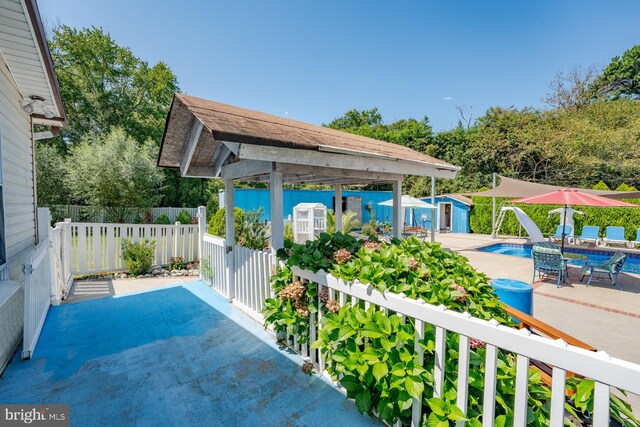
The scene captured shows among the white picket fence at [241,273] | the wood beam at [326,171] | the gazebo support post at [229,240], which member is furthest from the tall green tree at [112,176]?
the wood beam at [326,171]

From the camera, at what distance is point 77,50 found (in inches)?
762

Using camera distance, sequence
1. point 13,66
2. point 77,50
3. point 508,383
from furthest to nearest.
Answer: point 77,50 < point 13,66 < point 508,383

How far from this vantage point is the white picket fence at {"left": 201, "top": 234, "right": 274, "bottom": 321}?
368 cm

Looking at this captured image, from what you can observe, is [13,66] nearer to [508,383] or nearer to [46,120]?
[46,120]

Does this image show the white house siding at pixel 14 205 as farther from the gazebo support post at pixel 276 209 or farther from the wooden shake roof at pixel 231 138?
the gazebo support post at pixel 276 209

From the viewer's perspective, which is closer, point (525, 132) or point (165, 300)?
point (165, 300)

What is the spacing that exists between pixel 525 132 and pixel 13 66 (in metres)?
25.8

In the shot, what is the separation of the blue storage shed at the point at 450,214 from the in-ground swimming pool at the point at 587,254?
16.5ft

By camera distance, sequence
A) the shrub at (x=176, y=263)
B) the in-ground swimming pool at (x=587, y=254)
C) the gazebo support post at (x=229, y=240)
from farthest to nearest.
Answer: the in-ground swimming pool at (x=587, y=254), the shrub at (x=176, y=263), the gazebo support post at (x=229, y=240)

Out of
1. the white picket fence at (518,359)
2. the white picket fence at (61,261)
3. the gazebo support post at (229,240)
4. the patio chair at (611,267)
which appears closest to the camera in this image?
the white picket fence at (518,359)

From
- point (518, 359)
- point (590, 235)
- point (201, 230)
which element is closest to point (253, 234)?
point (201, 230)

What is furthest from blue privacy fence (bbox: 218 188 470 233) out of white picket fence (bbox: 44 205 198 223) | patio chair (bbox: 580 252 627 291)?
patio chair (bbox: 580 252 627 291)

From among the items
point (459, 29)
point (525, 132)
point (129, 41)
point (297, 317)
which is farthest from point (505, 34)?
point (129, 41)

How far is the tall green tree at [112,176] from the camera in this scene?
1322cm
